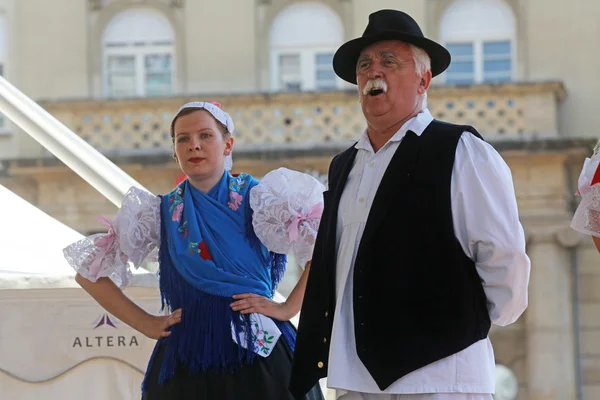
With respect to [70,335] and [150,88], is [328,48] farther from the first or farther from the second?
[70,335]

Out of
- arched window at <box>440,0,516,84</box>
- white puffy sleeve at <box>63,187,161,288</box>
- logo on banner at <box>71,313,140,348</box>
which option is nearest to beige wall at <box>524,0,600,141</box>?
arched window at <box>440,0,516,84</box>

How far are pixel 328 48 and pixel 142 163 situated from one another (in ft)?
7.97

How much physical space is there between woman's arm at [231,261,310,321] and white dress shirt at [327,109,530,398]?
0.38 meters

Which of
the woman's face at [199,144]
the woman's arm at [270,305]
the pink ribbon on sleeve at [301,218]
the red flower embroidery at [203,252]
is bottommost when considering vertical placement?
the woman's arm at [270,305]

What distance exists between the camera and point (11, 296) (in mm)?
3914

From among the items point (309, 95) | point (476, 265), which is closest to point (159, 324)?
point (476, 265)

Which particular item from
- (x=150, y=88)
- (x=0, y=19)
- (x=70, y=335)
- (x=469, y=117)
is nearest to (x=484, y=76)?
(x=469, y=117)

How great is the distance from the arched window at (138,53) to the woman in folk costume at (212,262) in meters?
10.2

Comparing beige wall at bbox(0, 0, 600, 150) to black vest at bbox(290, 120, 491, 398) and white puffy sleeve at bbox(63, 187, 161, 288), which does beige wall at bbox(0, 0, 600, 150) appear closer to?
white puffy sleeve at bbox(63, 187, 161, 288)

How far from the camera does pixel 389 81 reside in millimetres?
2600

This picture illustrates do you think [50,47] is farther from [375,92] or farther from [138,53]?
[375,92]

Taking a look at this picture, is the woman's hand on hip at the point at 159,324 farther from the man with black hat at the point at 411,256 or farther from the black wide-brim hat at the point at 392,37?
the black wide-brim hat at the point at 392,37

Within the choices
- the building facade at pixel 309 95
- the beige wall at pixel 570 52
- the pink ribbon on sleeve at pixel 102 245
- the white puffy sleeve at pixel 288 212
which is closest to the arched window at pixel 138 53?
the building facade at pixel 309 95

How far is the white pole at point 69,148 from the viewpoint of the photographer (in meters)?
4.12
